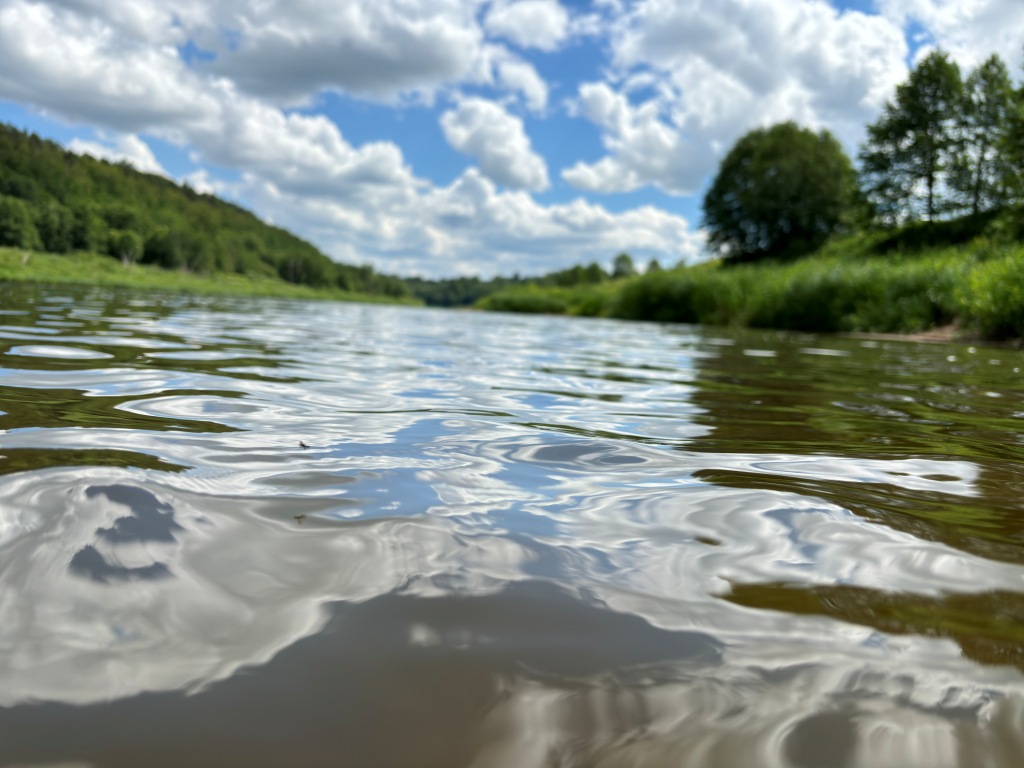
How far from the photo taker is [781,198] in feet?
156

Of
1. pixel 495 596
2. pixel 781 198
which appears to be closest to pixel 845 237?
pixel 781 198

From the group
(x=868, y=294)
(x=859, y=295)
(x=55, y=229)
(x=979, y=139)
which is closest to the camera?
(x=868, y=294)

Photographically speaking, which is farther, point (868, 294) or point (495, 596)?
point (868, 294)

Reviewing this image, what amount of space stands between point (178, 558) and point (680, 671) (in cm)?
103

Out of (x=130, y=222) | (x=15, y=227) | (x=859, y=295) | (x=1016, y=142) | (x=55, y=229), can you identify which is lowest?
(x=859, y=295)

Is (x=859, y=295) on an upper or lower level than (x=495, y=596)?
upper

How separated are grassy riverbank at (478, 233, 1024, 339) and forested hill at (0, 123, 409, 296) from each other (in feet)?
241

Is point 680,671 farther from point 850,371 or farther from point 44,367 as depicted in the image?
point 850,371

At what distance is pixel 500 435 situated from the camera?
9.66 feet

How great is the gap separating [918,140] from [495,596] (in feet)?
154

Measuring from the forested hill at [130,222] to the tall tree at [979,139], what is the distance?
3306 inches

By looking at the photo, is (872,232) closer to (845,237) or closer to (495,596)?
(845,237)

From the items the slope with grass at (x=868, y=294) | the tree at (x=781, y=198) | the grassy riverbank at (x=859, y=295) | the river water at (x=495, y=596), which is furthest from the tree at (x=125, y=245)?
the river water at (x=495, y=596)

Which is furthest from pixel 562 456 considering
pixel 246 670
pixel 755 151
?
pixel 755 151
